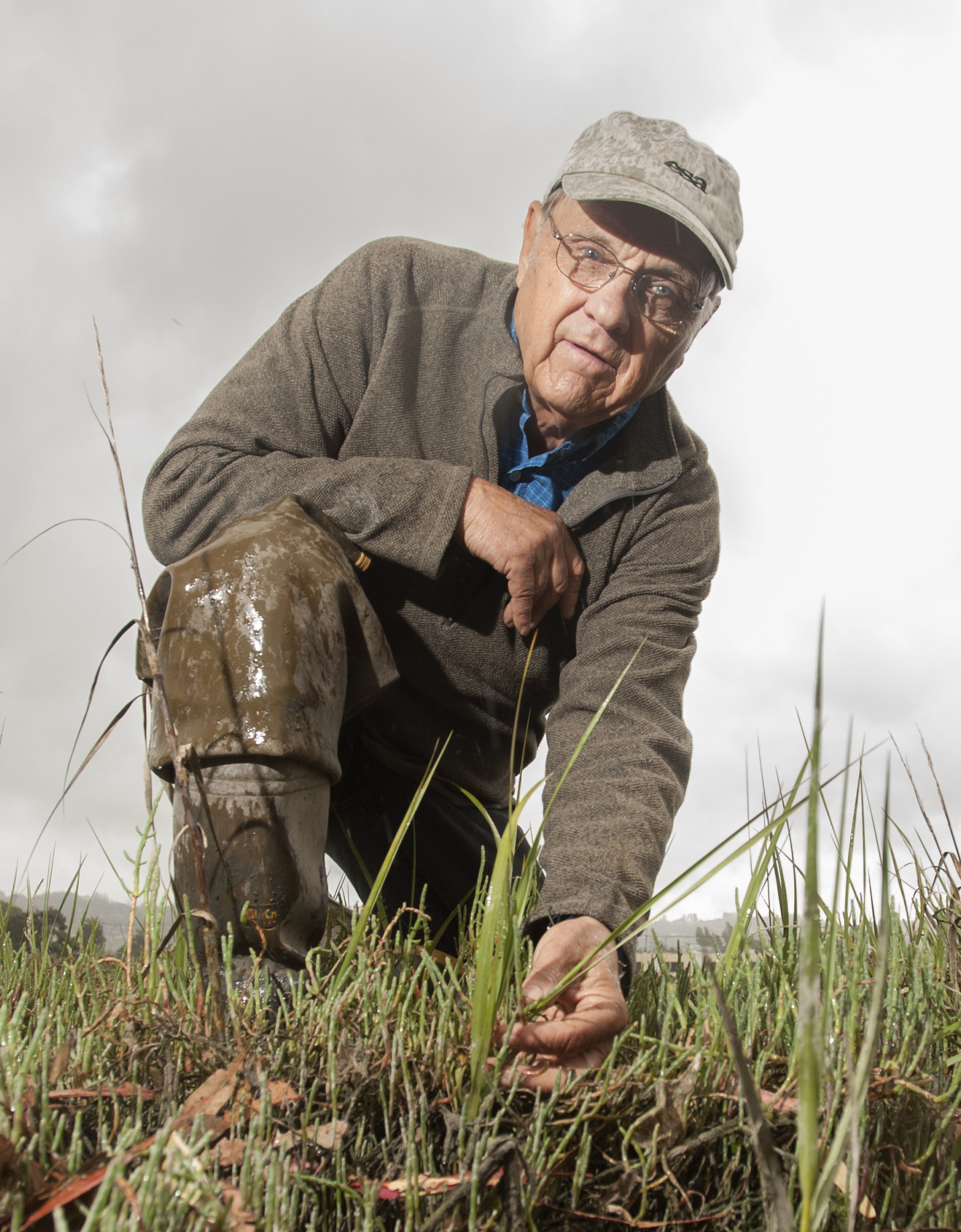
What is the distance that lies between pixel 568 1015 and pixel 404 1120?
1.10 feet

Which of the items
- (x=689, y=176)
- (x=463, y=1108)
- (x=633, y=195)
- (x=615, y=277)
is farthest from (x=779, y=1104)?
(x=689, y=176)

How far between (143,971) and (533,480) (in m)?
2.00

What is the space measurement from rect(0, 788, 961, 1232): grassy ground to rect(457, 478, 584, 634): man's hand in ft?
3.77

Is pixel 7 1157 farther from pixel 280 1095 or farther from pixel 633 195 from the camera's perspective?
pixel 633 195

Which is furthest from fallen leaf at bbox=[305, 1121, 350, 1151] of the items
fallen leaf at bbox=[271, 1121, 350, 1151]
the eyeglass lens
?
the eyeglass lens

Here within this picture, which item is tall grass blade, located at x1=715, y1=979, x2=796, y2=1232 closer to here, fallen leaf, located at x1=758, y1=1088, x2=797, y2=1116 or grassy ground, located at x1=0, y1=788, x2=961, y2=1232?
grassy ground, located at x1=0, y1=788, x2=961, y2=1232

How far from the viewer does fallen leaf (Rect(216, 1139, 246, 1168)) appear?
955mm

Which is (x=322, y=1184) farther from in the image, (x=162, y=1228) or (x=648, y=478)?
(x=648, y=478)

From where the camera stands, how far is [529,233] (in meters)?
2.92

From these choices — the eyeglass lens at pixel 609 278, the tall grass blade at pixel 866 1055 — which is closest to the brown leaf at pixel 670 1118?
the tall grass blade at pixel 866 1055

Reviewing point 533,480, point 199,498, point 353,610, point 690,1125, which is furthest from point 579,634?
point 690,1125

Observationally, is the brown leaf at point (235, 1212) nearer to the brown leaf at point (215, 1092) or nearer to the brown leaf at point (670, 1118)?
the brown leaf at point (215, 1092)

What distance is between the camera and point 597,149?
8.95ft

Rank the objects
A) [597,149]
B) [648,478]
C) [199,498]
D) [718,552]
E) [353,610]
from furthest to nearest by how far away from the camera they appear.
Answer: [718,552] < [648,478] < [597,149] < [199,498] < [353,610]
